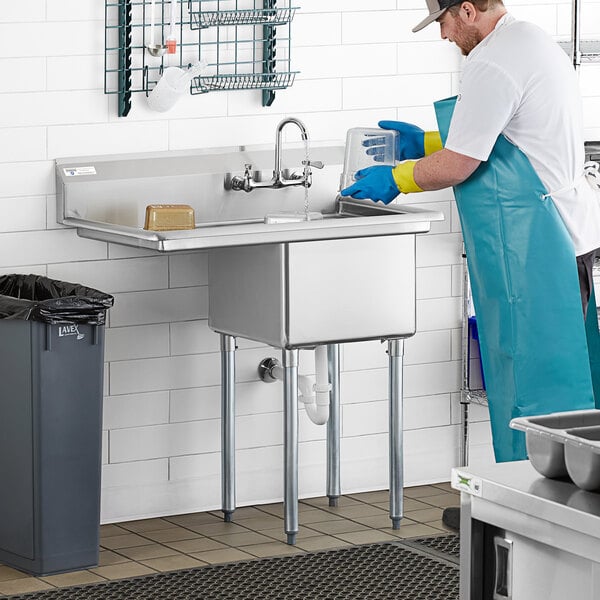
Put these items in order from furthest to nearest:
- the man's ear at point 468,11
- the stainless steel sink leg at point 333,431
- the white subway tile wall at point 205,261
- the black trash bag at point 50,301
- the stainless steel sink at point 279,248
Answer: the stainless steel sink leg at point 333,431
the white subway tile wall at point 205,261
the stainless steel sink at point 279,248
the black trash bag at point 50,301
the man's ear at point 468,11

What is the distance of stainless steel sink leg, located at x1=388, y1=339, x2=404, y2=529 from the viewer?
182 inches

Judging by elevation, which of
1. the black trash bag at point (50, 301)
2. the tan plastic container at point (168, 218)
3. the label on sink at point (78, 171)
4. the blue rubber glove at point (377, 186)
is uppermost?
the label on sink at point (78, 171)

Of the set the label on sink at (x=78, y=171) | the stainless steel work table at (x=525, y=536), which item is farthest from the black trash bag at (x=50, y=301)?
the stainless steel work table at (x=525, y=536)

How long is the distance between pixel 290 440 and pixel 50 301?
3.00 ft

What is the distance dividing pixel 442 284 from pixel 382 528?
3.26ft

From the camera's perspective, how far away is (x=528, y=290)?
145 inches

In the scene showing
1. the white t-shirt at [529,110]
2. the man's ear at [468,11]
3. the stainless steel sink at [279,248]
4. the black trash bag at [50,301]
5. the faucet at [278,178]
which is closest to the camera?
the white t-shirt at [529,110]

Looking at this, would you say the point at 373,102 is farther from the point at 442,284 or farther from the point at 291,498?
the point at 291,498

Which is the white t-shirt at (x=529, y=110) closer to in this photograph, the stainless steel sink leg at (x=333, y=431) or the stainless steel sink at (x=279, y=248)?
the stainless steel sink at (x=279, y=248)

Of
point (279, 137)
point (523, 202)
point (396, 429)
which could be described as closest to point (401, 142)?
point (279, 137)

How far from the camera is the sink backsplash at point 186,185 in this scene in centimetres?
448

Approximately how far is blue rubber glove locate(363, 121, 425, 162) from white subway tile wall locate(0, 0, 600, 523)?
25.4 inches

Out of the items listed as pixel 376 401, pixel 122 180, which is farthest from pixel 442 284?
pixel 122 180

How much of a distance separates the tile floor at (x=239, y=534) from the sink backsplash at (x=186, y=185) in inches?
40.4
